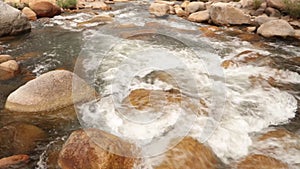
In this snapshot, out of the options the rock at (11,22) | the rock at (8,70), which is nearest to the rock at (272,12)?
the rock at (11,22)

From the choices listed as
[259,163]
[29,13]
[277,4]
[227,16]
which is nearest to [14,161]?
[259,163]

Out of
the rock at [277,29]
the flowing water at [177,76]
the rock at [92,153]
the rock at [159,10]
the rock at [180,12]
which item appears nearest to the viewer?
the rock at [92,153]

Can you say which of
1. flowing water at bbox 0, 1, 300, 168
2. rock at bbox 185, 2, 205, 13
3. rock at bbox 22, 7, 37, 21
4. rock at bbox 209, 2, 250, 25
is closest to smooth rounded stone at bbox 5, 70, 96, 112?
flowing water at bbox 0, 1, 300, 168

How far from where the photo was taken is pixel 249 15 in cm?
1097

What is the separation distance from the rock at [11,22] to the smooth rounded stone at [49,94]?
4.31 metres

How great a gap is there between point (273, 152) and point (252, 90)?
1.90 meters

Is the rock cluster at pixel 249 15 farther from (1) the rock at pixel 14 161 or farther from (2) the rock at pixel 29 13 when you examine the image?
(1) the rock at pixel 14 161

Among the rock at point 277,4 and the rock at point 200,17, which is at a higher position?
the rock at point 277,4

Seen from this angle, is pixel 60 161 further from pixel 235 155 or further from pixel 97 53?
pixel 97 53

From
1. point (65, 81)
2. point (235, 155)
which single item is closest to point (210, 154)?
point (235, 155)

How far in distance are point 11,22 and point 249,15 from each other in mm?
8326

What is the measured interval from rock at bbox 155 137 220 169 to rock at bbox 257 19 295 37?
602 cm

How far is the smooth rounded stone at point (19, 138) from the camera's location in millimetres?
3480

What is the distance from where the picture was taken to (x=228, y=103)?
4.82m
